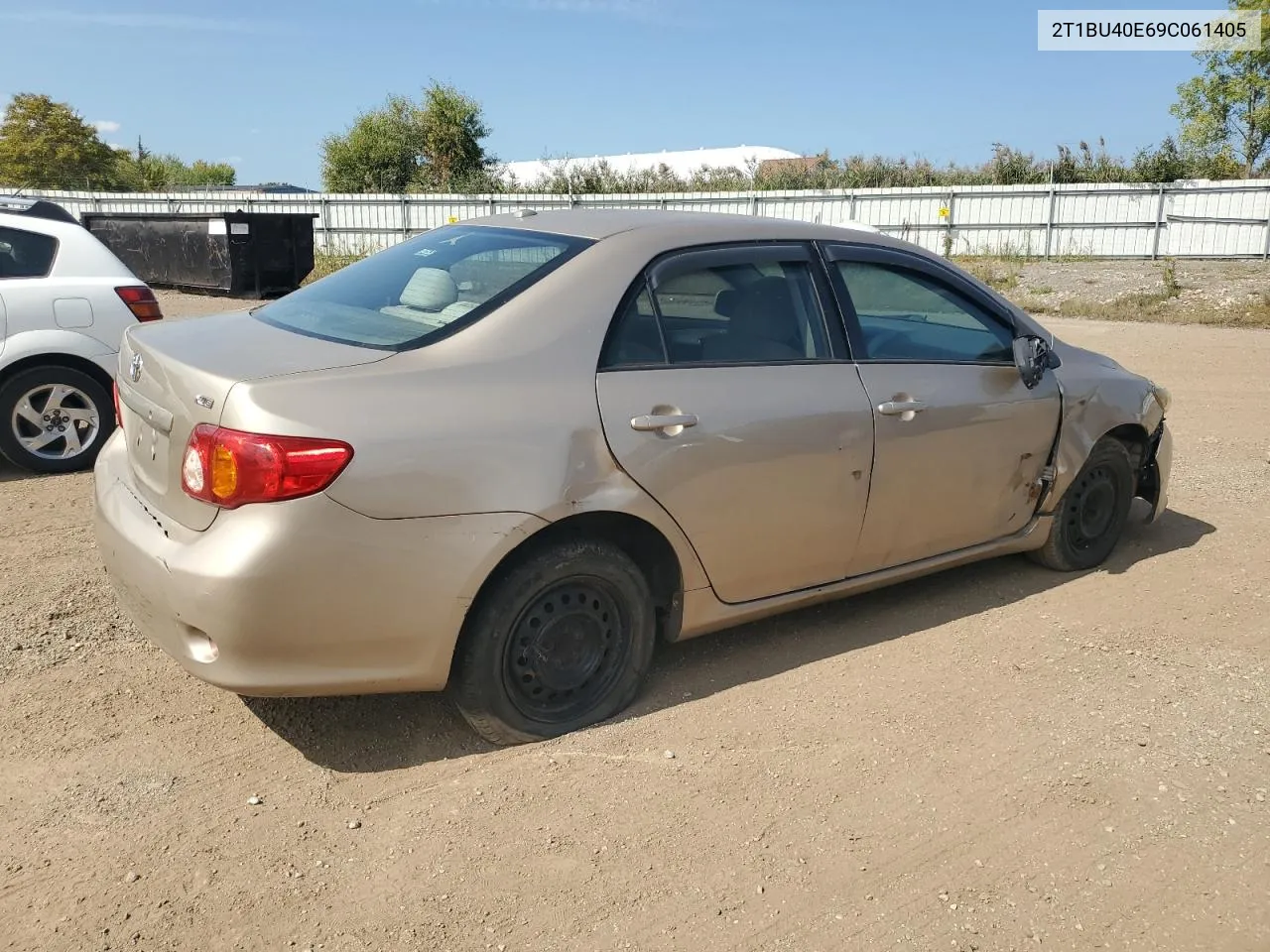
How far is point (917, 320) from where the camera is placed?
438cm

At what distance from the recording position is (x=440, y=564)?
9.76ft

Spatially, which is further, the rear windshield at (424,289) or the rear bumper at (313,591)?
the rear windshield at (424,289)

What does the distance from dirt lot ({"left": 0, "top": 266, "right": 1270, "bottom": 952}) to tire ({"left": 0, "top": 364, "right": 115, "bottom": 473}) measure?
7.50 ft

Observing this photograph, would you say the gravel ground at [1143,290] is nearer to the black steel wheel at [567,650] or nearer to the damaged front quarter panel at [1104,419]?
the damaged front quarter panel at [1104,419]

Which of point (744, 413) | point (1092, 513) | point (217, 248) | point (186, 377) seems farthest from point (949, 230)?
point (186, 377)

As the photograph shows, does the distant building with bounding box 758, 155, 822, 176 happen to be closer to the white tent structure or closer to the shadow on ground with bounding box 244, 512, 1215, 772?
the white tent structure

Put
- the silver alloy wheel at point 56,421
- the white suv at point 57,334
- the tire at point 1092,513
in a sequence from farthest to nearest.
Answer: the silver alloy wheel at point 56,421, the white suv at point 57,334, the tire at point 1092,513

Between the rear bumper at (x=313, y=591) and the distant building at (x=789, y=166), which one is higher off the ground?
the distant building at (x=789, y=166)

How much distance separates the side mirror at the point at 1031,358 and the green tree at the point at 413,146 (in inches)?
1633

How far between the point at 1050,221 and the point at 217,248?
19.2 meters

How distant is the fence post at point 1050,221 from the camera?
25672 mm

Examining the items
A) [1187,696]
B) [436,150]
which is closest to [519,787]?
[1187,696]

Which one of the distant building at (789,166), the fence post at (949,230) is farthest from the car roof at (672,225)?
the distant building at (789,166)

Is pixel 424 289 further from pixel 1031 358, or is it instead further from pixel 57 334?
pixel 57 334
